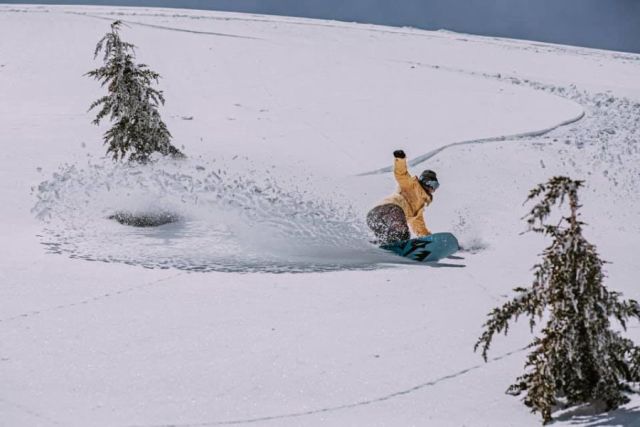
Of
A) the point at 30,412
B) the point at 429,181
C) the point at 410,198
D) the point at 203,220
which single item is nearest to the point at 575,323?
the point at 30,412

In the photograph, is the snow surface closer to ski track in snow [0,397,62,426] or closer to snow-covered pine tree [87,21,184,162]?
ski track in snow [0,397,62,426]

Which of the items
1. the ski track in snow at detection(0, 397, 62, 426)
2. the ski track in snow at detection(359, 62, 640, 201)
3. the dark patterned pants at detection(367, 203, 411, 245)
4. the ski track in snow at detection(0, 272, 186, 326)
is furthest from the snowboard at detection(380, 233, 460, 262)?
the ski track in snow at detection(0, 397, 62, 426)

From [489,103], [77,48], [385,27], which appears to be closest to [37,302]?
[489,103]

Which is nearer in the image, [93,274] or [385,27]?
[93,274]

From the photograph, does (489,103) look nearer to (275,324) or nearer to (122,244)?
(122,244)

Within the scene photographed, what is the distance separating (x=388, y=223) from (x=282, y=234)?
3.64 feet

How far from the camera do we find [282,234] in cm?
771

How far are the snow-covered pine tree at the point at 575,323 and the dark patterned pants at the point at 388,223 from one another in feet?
12.5

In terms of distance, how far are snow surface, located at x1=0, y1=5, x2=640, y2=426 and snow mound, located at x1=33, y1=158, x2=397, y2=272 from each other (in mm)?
36

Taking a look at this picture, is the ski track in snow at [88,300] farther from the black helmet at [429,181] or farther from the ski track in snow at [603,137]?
the ski track in snow at [603,137]

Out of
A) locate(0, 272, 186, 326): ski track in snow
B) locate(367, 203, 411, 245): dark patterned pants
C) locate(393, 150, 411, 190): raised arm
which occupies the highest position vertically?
locate(393, 150, 411, 190): raised arm

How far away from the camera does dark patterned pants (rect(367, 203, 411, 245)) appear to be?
7449mm

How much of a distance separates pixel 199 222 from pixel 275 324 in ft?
9.86

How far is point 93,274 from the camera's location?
5.98 metres
